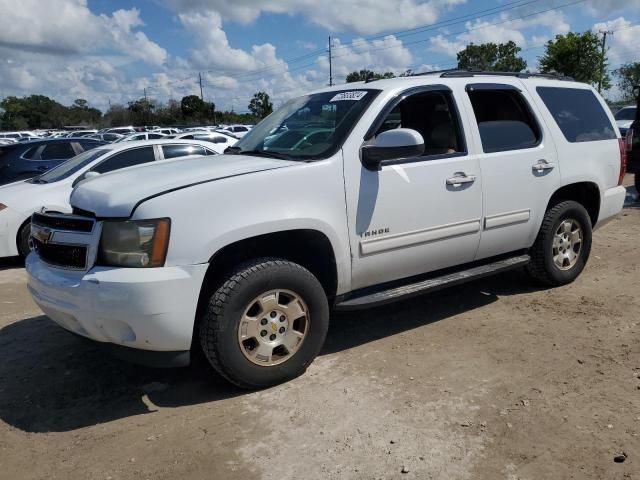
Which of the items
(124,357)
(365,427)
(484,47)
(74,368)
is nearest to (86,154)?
(74,368)

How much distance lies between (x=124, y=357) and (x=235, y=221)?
39.8 inches

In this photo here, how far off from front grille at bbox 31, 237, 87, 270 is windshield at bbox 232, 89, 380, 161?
1.43m

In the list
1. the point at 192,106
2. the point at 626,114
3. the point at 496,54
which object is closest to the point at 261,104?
the point at 192,106

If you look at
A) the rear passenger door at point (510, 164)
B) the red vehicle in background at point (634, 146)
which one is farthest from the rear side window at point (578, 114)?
the red vehicle in background at point (634, 146)

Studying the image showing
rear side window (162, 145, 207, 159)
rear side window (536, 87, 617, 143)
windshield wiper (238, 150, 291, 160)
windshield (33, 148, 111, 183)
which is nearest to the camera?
→ windshield wiper (238, 150, 291, 160)

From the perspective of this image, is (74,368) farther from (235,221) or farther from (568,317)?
(568,317)

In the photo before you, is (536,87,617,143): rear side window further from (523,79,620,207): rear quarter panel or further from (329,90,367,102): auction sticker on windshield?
(329,90,367,102): auction sticker on windshield

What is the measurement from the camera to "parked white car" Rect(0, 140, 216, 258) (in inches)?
267

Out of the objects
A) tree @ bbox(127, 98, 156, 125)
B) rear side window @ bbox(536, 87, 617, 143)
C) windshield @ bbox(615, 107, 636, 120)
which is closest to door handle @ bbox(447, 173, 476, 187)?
rear side window @ bbox(536, 87, 617, 143)

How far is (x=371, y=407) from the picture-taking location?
3.21 meters

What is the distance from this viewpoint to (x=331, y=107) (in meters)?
4.05

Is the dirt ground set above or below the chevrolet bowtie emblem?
below

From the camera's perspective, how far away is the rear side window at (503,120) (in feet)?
14.3

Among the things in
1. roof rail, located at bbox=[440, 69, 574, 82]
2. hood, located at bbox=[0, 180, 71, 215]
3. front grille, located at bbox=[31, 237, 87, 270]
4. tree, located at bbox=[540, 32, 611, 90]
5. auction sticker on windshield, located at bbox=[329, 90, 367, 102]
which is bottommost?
hood, located at bbox=[0, 180, 71, 215]
